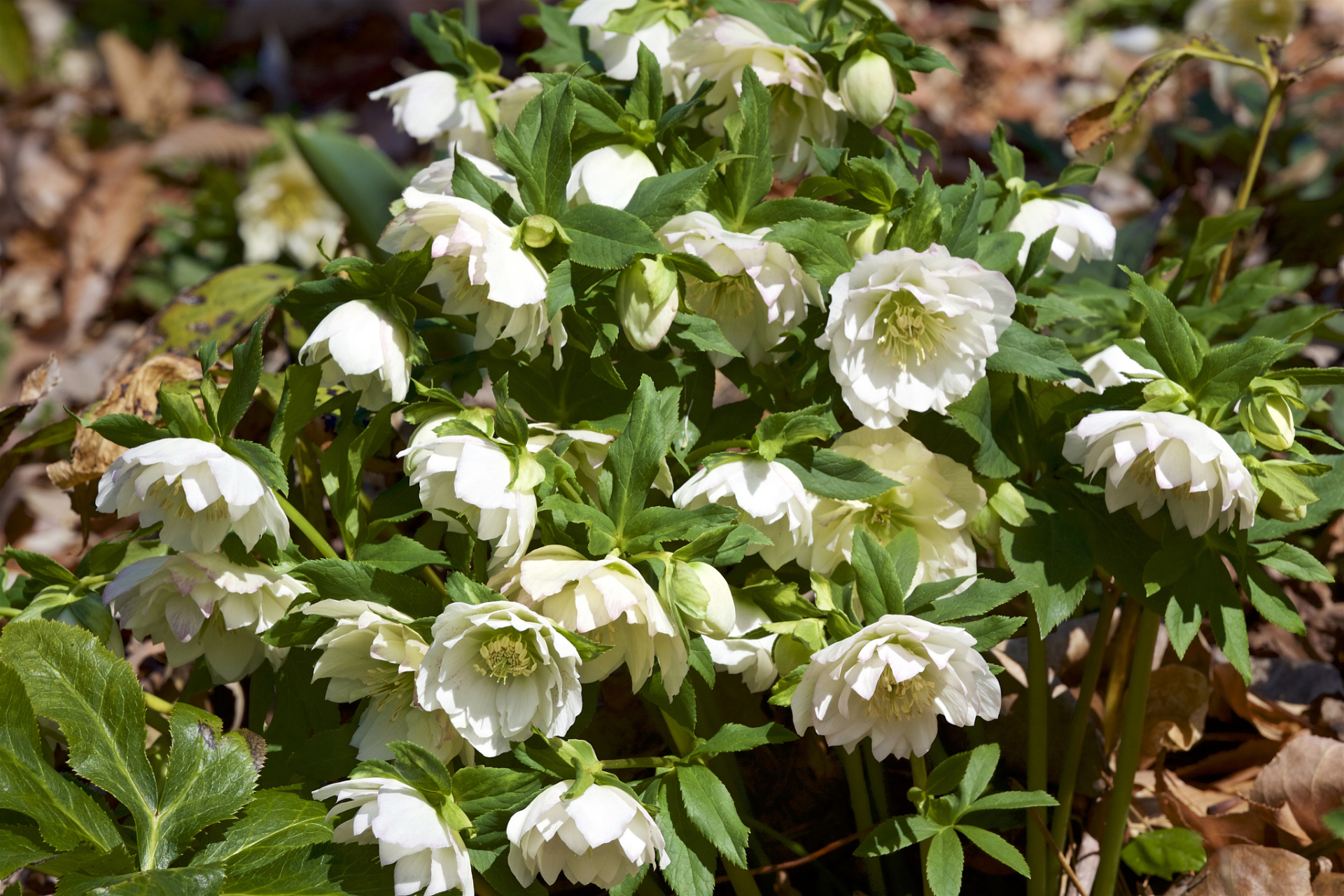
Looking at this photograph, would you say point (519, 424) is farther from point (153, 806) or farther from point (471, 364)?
point (153, 806)

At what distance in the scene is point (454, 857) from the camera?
66 cm

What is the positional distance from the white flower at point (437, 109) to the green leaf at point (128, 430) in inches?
14.9

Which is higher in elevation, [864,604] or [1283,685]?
[864,604]

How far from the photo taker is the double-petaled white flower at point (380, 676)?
0.69 metres

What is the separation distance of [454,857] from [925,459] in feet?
1.42

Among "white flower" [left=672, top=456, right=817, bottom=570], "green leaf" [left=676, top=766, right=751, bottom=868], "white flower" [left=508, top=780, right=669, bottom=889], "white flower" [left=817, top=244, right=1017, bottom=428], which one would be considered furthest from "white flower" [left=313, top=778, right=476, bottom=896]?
"white flower" [left=817, top=244, right=1017, bottom=428]

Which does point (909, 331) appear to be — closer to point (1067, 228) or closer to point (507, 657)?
point (1067, 228)

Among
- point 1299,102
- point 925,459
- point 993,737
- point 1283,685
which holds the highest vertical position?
point 925,459

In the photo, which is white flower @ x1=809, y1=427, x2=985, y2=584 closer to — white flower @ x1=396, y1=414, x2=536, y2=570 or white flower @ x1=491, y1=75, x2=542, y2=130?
white flower @ x1=396, y1=414, x2=536, y2=570

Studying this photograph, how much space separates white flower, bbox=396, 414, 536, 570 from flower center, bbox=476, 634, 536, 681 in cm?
Answer: 5

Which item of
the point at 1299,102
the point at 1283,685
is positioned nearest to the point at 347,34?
the point at 1299,102

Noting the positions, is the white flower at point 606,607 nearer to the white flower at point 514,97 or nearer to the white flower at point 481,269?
A: the white flower at point 481,269

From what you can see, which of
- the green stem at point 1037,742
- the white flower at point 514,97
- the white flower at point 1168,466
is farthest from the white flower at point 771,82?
the green stem at point 1037,742

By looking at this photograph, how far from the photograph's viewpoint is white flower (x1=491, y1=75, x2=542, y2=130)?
3.04 ft
